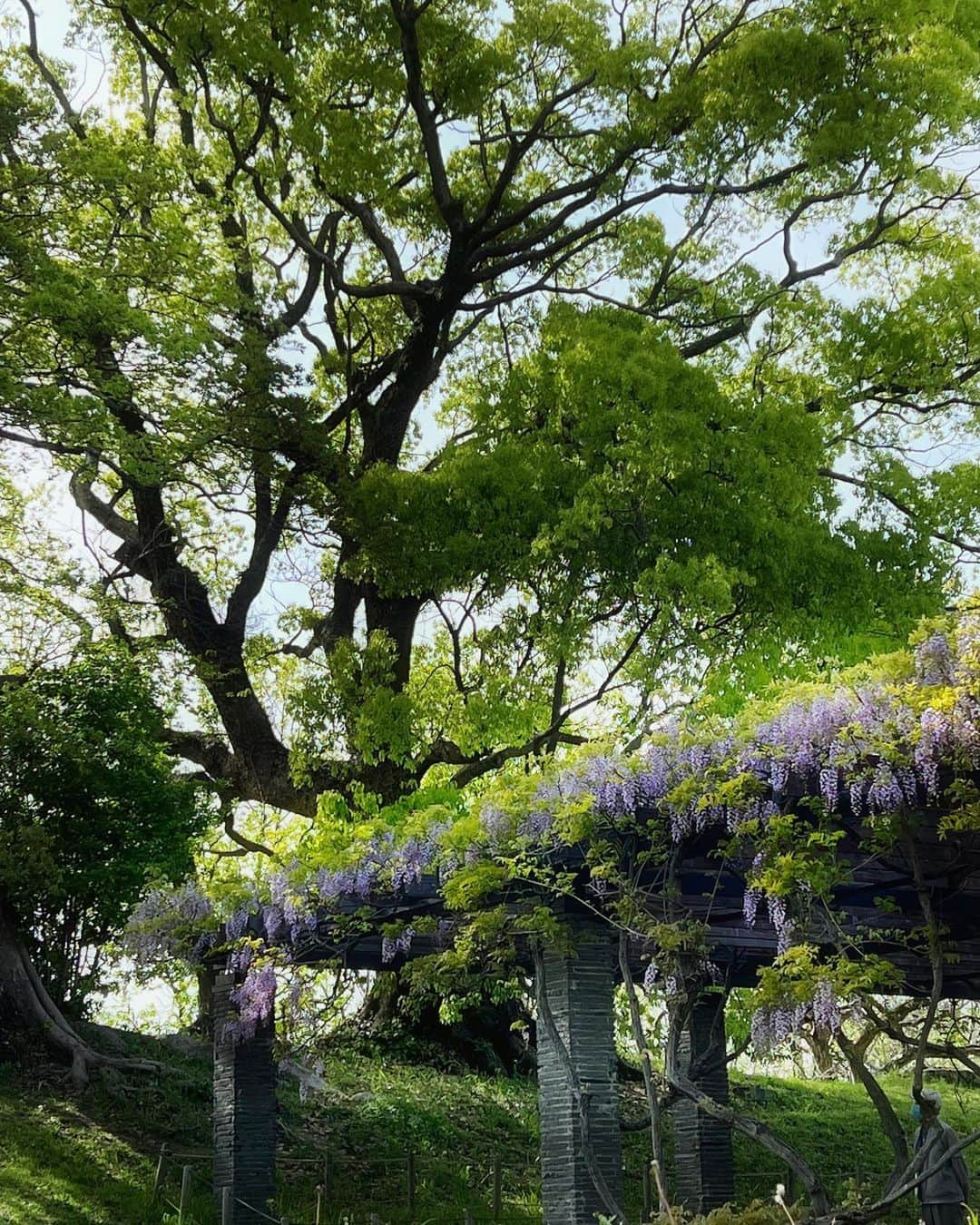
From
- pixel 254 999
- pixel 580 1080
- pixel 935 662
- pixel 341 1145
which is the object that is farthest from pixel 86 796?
pixel 935 662

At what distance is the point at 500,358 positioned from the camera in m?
18.4

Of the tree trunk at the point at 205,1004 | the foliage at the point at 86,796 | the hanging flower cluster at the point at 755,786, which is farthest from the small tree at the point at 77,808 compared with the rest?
the hanging flower cluster at the point at 755,786

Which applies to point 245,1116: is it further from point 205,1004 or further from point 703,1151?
point 205,1004

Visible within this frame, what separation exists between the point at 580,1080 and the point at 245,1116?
418 centimetres

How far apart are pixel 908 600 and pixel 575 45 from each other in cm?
763

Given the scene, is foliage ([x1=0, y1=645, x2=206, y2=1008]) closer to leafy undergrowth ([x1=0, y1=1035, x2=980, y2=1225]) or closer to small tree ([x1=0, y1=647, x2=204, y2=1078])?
small tree ([x1=0, y1=647, x2=204, y2=1078])

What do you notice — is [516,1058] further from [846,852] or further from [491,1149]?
[846,852]

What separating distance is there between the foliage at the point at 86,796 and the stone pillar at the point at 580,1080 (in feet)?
22.9

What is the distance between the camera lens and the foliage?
47.0 ft

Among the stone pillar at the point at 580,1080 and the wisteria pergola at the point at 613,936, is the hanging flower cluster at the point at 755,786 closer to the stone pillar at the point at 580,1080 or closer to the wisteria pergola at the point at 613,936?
the wisteria pergola at the point at 613,936

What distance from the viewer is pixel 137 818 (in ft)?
49.0

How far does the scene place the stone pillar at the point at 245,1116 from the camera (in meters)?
11.0

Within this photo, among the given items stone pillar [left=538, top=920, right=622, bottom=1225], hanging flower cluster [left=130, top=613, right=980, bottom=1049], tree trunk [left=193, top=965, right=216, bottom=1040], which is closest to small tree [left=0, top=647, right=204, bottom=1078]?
tree trunk [left=193, top=965, right=216, bottom=1040]

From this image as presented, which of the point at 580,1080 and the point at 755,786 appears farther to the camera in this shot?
the point at 580,1080
